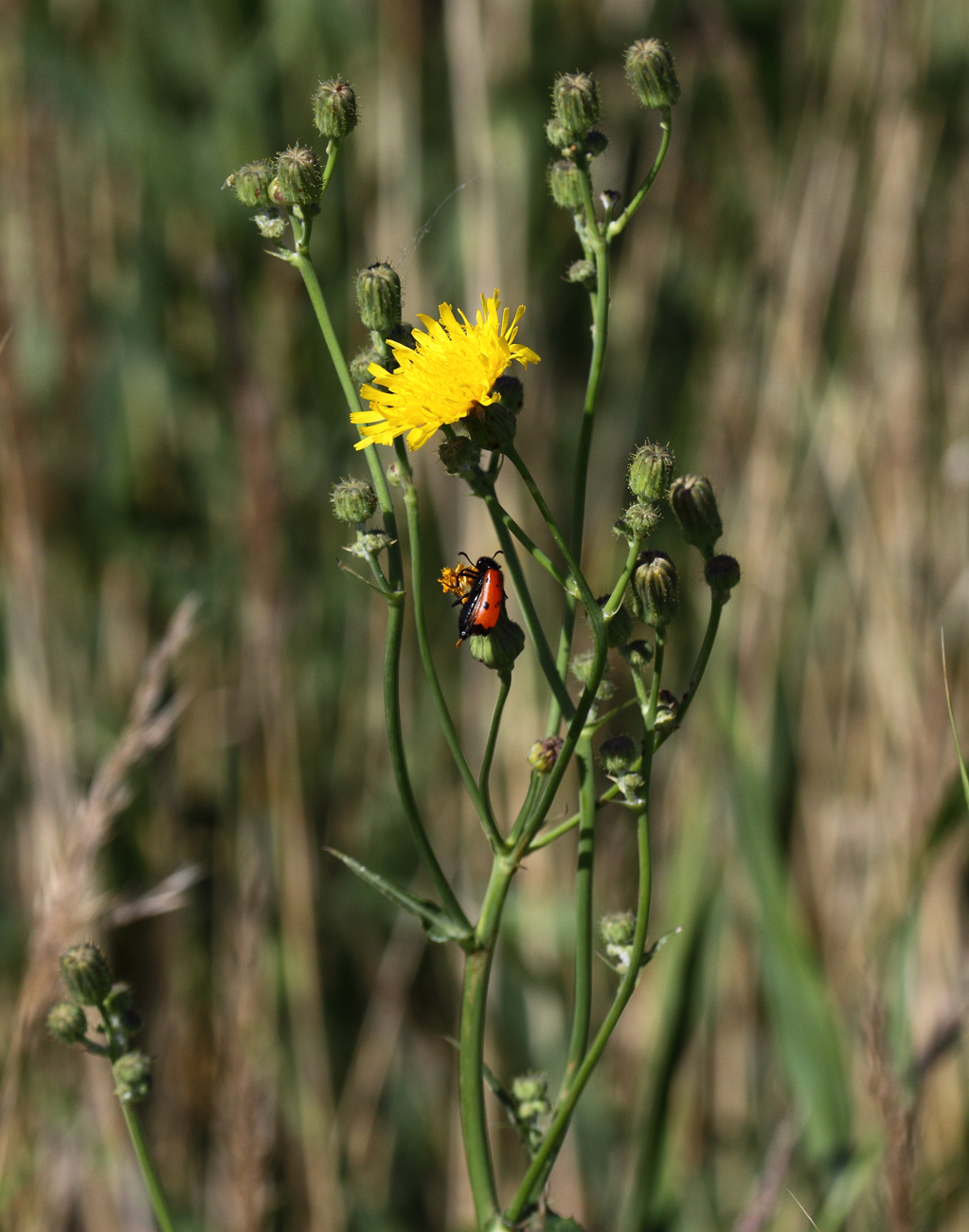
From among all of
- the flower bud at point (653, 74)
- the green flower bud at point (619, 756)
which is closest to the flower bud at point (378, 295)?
the flower bud at point (653, 74)

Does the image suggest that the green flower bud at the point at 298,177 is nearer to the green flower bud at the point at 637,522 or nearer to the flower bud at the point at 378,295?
the flower bud at the point at 378,295

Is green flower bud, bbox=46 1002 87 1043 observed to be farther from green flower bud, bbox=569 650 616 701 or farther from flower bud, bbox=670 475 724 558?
flower bud, bbox=670 475 724 558

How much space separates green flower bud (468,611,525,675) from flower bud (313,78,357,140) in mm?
725

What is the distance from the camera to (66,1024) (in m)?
1.64

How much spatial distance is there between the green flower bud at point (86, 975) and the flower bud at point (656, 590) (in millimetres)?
924

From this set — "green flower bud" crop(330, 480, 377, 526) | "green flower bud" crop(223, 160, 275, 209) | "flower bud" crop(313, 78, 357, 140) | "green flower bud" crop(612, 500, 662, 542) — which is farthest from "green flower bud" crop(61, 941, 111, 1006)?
"flower bud" crop(313, 78, 357, 140)

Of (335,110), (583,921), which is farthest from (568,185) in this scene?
(583,921)

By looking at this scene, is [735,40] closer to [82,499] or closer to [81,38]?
[81,38]

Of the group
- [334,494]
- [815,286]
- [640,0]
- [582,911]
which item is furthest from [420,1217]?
[640,0]

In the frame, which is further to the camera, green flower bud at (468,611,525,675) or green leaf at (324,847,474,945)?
green flower bud at (468,611,525,675)

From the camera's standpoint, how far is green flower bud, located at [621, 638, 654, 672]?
1531 mm

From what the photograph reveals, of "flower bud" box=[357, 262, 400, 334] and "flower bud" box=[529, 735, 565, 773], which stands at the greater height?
"flower bud" box=[357, 262, 400, 334]

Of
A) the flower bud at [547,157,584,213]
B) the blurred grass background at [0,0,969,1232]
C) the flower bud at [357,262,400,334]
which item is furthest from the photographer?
the blurred grass background at [0,0,969,1232]

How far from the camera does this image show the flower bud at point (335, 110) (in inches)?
62.2
